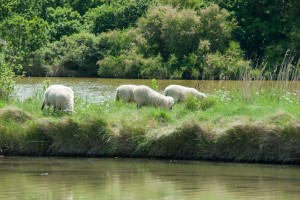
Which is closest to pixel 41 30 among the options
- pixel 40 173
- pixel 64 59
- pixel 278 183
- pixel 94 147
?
pixel 94 147

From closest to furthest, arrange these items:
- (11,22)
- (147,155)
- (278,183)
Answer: (278,183), (147,155), (11,22)

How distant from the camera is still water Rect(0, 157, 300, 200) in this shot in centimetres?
1496

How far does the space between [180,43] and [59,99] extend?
34357 mm

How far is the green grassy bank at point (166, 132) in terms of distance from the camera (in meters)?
18.4

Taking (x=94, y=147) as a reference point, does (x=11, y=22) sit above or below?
above

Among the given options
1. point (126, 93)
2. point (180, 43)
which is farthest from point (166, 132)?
point (180, 43)

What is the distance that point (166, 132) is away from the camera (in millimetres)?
18844

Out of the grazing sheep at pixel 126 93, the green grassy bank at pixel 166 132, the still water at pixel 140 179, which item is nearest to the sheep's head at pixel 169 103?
the green grassy bank at pixel 166 132

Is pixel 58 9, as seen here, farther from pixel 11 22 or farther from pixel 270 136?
pixel 270 136

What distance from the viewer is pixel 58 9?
206ft

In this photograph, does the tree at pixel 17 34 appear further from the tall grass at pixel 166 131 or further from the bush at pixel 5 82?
the tall grass at pixel 166 131

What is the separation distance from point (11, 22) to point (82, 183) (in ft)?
40.4

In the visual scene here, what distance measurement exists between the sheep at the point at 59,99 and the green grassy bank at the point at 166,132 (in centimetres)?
27

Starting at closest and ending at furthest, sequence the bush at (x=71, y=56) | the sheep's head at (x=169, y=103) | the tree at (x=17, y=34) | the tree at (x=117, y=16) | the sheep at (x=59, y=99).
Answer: the sheep at (x=59, y=99) → the sheep's head at (x=169, y=103) → the tree at (x=17, y=34) → the bush at (x=71, y=56) → the tree at (x=117, y=16)
